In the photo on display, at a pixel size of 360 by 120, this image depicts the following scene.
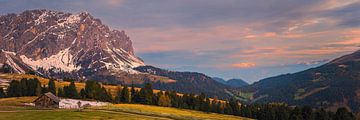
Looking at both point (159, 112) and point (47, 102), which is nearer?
point (159, 112)

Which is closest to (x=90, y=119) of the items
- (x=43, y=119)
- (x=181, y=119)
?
(x=43, y=119)

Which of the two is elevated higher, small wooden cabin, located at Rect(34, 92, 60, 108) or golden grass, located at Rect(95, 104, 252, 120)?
small wooden cabin, located at Rect(34, 92, 60, 108)

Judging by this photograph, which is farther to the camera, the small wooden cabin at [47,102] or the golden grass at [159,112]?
the small wooden cabin at [47,102]

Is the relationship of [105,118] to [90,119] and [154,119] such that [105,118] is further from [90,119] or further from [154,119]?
[154,119]

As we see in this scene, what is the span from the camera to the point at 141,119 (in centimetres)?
10012

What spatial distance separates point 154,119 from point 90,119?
722 inches

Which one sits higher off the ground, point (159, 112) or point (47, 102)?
point (47, 102)

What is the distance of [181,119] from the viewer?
117 m

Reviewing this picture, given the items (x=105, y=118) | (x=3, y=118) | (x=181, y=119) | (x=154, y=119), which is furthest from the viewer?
(x=181, y=119)

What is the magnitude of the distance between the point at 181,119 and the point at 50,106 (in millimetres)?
57743

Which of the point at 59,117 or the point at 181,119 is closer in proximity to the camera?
the point at 59,117

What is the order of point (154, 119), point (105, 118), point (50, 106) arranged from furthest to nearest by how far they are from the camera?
1. point (50, 106)
2. point (154, 119)
3. point (105, 118)

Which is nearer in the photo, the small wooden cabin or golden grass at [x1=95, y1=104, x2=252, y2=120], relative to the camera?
golden grass at [x1=95, y1=104, x2=252, y2=120]

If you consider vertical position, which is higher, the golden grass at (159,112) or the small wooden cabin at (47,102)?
the small wooden cabin at (47,102)
